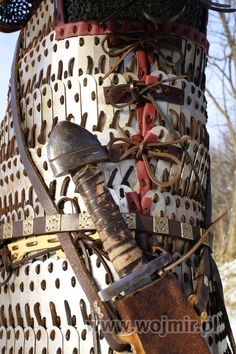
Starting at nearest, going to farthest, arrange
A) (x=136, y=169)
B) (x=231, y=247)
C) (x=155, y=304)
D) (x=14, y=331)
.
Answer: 1. (x=155, y=304)
2. (x=136, y=169)
3. (x=14, y=331)
4. (x=231, y=247)

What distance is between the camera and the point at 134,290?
7.91 feet

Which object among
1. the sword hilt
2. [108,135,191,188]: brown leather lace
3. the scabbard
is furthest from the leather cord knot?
the scabbard

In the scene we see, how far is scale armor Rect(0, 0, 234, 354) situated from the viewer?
8.61 ft

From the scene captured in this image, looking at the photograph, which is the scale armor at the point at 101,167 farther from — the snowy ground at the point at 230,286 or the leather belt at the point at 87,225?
the snowy ground at the point at 230,286

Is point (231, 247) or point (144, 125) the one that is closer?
point (144, 125)

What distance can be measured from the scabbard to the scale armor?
132mm

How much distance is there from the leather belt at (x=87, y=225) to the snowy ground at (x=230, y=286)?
23.0 feet

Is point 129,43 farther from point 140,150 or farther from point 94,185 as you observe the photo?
point 94,185

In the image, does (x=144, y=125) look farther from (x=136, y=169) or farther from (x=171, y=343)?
(x=171, y=343)

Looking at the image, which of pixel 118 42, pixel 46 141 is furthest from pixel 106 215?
pixel 118 42

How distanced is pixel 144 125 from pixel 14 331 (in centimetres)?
93

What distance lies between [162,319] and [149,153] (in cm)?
61

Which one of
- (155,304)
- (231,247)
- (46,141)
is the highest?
(46,141)

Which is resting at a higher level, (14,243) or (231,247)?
(14,243)
